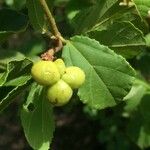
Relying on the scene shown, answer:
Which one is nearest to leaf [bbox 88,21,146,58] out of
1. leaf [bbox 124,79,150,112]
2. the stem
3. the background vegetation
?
the background vegetation

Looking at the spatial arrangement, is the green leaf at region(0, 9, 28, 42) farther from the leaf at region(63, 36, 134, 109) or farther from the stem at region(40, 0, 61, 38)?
the leaf at region(63, 36, 134, 109)

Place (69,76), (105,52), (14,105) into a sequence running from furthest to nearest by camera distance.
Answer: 1. (14,105)
2. (105,52)
3. (69,76)

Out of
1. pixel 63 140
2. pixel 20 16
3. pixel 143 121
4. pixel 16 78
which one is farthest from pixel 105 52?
pixel 63 140

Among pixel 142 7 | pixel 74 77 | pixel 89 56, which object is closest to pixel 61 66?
pixel 74 77

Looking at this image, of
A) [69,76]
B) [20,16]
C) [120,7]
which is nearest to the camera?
[69,76]

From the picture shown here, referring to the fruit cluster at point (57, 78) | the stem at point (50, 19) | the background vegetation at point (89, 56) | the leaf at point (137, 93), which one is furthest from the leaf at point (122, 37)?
the leaf at point (137, 93)

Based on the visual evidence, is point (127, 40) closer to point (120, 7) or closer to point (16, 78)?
point (120, 7)

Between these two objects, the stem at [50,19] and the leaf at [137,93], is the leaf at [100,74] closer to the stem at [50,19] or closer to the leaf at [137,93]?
the stem at [50,19]
